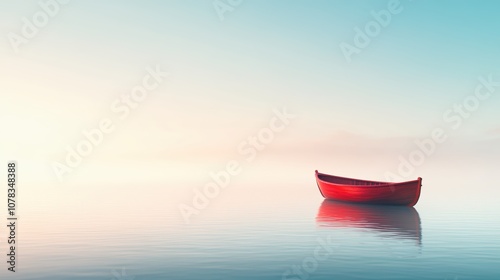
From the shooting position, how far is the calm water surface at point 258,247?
19.9 m

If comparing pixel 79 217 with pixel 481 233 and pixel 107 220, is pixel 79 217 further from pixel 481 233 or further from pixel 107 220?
pixel 481 233

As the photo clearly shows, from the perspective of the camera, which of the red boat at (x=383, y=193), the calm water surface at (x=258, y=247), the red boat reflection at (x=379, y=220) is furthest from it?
the red boat at (x=383, y=193)

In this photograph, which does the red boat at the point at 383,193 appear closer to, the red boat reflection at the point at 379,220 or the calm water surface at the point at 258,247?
the red boat reflection at the point at 379,220

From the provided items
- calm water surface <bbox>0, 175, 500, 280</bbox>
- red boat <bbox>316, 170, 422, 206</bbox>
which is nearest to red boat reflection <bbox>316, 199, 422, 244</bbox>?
calm water surface <bbox>0, 175, 500, 280</bbox>

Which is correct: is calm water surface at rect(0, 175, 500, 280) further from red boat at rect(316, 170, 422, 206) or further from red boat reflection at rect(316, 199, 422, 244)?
red boat at rect(316, 170, 422, 206)

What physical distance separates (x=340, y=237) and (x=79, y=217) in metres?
24.8

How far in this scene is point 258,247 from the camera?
2614 cm

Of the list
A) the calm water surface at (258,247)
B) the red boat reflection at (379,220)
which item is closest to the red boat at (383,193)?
the red boat reflection at (379,220)

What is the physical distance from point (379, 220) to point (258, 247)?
17527 mm

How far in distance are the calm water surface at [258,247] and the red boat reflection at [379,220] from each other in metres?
0.09

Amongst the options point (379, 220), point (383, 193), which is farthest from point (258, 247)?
point (383, 193)

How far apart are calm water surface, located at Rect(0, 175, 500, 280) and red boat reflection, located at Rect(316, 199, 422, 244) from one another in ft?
0.29

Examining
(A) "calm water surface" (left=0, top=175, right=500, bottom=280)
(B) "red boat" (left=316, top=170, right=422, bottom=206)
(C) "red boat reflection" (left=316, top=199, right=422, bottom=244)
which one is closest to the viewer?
(A) "calm water surface" (left=0, top=175, right=500, bottom=280)

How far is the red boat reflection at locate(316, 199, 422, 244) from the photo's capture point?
3338 cm
